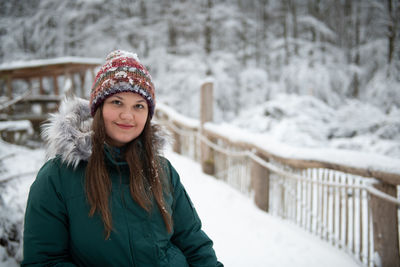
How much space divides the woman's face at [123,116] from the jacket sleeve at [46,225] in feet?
1.11

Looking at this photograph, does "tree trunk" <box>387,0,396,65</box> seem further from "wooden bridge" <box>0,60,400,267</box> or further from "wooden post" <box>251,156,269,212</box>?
"wooden post" <box>251,156,269,212</box>

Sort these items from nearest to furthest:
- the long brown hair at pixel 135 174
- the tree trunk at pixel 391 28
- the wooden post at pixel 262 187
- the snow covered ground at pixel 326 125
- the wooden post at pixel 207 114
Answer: the long brown hair at pixel 135 174 → the wooden post at pixel 262 187 → the wooden post at pixel 207 114 → the snow covered ground at pixel 326 125 → the tree trunk at pixel 391 28

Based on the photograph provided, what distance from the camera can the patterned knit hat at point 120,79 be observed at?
131 centimetres

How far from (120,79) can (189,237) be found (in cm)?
98

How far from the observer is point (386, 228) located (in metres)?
2.52

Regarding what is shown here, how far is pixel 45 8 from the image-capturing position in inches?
599

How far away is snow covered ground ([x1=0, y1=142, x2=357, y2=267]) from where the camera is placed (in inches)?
89.6

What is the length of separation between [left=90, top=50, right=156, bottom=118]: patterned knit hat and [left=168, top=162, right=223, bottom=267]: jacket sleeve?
616mm

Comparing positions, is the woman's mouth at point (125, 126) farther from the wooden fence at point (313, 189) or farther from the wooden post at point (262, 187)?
the wooden post at point (262, 187)

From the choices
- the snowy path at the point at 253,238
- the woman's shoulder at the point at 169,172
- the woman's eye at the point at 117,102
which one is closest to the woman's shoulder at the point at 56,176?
the woman's eye at the point at 117,102

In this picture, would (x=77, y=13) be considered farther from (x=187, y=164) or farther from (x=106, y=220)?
(x=106, y=220)

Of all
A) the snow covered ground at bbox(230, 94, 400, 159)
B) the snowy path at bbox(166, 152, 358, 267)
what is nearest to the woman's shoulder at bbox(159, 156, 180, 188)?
the snowy path at bbox(166, 152, 358, 267)

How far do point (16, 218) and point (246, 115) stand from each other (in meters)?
8.88

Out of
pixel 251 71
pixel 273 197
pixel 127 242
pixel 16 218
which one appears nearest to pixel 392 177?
pixel 273 197
